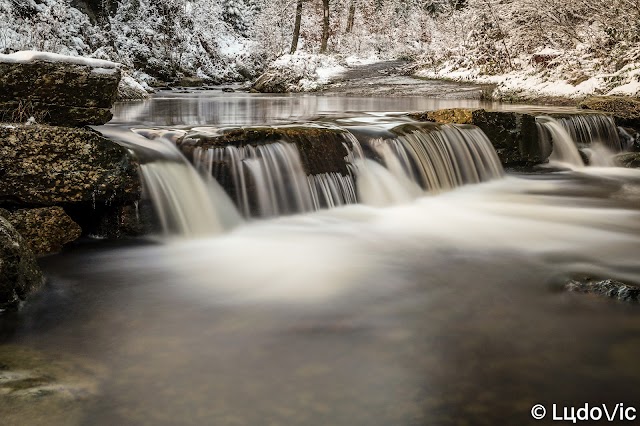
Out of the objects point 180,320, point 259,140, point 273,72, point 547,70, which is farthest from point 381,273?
point 273,72

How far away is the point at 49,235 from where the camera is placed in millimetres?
4703

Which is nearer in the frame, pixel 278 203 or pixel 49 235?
pixel 49 235

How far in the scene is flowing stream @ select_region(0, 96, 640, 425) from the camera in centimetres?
258

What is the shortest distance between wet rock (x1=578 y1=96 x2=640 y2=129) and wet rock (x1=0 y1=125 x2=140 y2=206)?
30.4 ft

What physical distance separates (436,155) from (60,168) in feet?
15.8

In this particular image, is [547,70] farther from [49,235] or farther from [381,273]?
[49,235]

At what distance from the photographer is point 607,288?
3.70m

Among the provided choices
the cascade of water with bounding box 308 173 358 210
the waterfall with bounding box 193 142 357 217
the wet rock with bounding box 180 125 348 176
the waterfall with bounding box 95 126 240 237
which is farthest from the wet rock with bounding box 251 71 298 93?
the waterfall with bounding box 95 126 240 237

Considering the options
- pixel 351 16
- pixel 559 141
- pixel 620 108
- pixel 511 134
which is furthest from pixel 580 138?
pixel 351 16

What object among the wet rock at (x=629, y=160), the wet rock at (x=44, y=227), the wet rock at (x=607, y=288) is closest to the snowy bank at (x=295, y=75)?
the wet rock at (x=629, y=160)

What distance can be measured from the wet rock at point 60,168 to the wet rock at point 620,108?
9.27 m

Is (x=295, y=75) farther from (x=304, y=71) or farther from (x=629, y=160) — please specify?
(x=629, y=160)

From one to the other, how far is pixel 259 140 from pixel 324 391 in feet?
12.9

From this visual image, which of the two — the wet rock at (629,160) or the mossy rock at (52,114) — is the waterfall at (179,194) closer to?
the mossy rock at (52,114)
